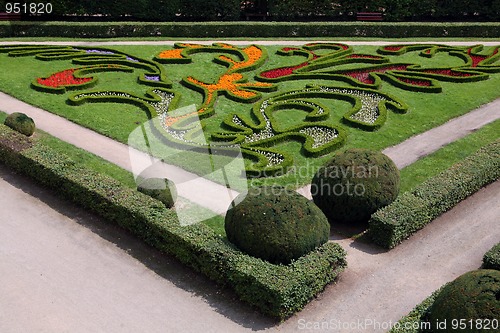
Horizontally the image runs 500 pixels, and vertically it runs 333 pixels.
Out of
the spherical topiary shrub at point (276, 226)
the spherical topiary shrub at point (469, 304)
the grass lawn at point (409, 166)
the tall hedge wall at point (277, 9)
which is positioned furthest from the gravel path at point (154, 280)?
the tall hedge wall at point (277, 9)

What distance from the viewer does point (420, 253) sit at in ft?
47.5

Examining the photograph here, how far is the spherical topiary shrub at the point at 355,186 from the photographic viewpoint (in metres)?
15.0

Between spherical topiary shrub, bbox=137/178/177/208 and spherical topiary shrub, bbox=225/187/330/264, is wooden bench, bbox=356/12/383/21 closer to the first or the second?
spherical topiary shrub, bbox=137/178/177/208

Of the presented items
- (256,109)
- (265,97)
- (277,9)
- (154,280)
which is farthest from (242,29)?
(154,280)

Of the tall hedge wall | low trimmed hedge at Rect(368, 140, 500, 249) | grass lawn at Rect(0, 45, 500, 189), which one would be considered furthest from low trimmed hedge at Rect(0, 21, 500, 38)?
low trimmed hedge at Rect(368, 140, 500, 249)

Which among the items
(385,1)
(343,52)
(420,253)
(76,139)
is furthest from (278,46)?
(420,253)

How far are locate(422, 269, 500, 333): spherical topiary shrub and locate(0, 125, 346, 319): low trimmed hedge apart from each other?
281 cm

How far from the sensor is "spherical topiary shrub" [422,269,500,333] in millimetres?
9844

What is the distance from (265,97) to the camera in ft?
78.3

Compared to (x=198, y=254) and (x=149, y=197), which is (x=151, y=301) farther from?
(x=149, y=197)

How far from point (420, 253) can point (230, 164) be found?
21.0ft

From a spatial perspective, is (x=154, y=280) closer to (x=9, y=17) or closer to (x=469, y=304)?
(x=469, y=304)

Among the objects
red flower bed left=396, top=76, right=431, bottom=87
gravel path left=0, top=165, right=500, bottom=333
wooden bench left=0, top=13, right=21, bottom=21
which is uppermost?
red flower bed left=396, top=76, right=431, bottom=87

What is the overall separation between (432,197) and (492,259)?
9.07 ft
